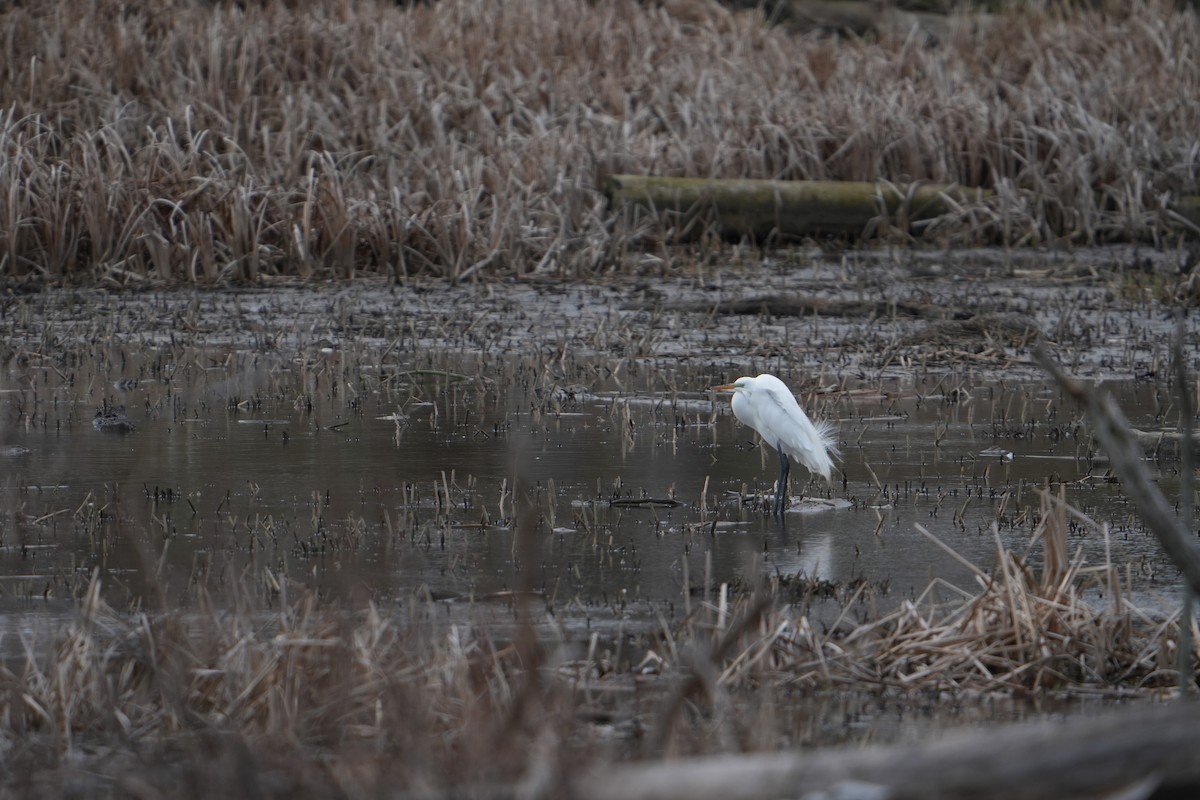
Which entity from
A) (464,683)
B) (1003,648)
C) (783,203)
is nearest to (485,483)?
(1003,648)

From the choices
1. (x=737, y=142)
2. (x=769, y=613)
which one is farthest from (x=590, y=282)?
(x=769, y=613)

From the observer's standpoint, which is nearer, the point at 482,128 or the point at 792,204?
the point at 792,204

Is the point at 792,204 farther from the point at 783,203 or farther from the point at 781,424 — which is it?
the point at 781,424

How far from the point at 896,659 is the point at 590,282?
8943mm

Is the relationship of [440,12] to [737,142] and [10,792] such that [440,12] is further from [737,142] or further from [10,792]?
[10,792]

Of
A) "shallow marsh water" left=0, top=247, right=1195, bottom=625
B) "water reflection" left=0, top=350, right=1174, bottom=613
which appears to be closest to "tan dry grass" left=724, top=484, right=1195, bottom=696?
"shallow marsh water" left=0, top=247, right=1195, bottom=625

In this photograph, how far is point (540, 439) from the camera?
8000mm

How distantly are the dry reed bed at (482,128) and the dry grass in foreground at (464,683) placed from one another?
881cm

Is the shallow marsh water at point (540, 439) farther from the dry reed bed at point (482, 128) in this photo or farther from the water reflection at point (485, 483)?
the dry reed bed at point (482, 128)

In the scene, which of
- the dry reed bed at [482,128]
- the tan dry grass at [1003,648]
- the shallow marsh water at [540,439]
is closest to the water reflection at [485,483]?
the shallow marsh water at [540,439]

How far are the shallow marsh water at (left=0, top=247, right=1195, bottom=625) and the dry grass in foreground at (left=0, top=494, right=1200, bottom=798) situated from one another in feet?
0.88

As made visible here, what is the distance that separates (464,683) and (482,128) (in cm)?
1244

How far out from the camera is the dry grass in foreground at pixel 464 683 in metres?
2.89

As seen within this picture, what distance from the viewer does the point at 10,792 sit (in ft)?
10.5
